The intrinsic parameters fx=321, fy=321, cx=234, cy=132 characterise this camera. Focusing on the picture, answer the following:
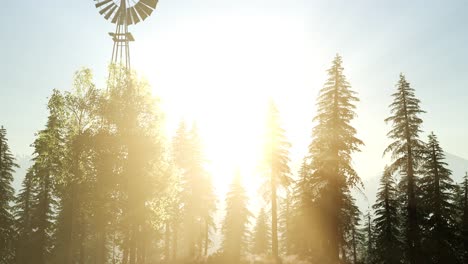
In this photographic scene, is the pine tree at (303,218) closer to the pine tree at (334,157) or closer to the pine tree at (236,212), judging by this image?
the pine tree at (334,157)

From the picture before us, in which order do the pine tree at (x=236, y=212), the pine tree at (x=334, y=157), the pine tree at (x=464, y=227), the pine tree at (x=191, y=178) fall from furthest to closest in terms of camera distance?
the pine tree at (x=236, y=212) → the pine tree at (x=191, y=178) → the pine tree at (x=464, y=227) → the pine tree at (x=334, y=157)

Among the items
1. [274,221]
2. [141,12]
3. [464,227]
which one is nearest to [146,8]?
[141,12]

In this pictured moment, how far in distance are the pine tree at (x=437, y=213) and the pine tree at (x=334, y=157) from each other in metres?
9.18

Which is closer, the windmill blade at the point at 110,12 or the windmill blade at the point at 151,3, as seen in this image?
the windmill blade at the point at 110,12

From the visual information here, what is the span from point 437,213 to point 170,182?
86.8 ft

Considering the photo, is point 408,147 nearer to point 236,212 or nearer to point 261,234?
point 236,212

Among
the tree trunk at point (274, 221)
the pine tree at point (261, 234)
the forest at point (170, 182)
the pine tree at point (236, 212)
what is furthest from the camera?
the pine tree at point (261, 234)

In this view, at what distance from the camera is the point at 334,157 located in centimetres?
2447

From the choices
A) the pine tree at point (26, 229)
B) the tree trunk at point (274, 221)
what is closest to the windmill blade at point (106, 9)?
the pine tree at point (26, 229)

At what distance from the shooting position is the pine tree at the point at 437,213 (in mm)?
29344

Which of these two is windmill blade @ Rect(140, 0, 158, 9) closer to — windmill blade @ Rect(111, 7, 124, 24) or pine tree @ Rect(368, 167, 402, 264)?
windmill blade @ Rect(111, 7, 124, 24)

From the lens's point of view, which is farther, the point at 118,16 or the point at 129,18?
the point at 129,18

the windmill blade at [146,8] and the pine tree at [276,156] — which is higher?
the windmill blade at [146,8]

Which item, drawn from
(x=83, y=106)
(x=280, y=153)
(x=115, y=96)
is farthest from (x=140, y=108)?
(x=280, y=153)
